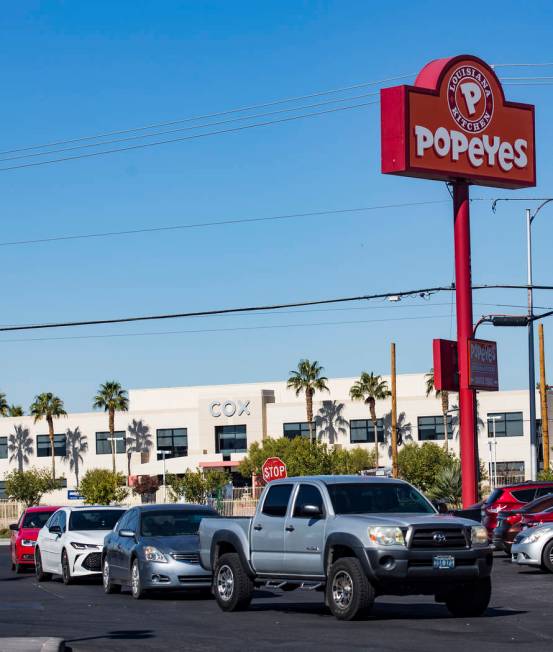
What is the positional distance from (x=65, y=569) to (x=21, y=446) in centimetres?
8112

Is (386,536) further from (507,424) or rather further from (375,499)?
(507,424)

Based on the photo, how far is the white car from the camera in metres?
25.3

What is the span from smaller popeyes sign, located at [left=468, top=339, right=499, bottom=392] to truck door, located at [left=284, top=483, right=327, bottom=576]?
65.1 ft

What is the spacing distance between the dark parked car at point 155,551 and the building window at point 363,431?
234 ft

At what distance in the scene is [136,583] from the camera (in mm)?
21250

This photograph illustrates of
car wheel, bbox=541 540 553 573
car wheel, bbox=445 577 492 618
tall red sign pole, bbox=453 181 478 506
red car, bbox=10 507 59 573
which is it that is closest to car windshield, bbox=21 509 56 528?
red car, bbox=10 507 59 573

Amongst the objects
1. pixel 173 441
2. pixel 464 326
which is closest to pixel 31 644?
pixel 464 326

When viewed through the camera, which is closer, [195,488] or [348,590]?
[348,590]

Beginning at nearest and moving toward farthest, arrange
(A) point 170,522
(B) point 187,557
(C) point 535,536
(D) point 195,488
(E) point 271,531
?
(E) point 271,531 → (B) point 187,557 → (A) point 170,522 → (C) point 535,536 → (D) point 195,488

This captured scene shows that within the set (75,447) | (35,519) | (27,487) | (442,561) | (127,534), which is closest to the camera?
(442,561)

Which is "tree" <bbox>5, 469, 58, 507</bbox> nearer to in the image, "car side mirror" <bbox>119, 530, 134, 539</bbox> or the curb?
"car side mirror" <bbox>119, 530, 134, 539</bbox>

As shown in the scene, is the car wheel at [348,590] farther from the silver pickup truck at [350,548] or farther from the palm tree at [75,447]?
the palm tree at [75,447]

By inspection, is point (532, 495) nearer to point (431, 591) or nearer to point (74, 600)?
point (74, 600)

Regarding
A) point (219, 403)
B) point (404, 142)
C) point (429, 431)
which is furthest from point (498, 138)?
point (219, 403)
